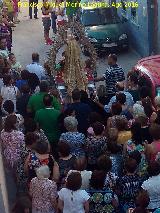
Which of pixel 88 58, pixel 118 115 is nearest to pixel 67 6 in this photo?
pixel 88 58

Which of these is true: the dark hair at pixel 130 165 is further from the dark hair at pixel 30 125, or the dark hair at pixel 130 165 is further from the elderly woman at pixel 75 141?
the dark hair at pixel 30 125

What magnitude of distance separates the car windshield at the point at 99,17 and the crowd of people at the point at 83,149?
8078 mm

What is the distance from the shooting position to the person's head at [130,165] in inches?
296

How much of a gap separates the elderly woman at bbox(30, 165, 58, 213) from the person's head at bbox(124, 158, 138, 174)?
1.01m

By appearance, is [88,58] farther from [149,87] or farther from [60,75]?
[149,87]

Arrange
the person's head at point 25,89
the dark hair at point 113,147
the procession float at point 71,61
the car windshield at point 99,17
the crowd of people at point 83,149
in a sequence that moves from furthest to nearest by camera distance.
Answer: the car windshield at point 99,17
the procession float at point 71,61
the person's head at point 25,89
the dark hair at point 113,147
the crowd of people at point 83,149

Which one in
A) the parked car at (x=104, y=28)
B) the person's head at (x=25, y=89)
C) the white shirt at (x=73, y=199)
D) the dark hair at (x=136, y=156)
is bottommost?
the white shirt at (x=73, y=199)

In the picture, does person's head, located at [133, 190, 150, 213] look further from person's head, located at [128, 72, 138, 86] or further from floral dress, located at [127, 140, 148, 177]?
person's head, located at [128, 72, 138, 86]

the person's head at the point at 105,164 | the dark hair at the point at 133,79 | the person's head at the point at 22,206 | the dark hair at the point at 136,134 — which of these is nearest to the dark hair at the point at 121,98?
the dark hair at the point at 133,79

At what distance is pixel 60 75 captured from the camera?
12500mm

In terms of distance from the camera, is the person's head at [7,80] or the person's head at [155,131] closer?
the person's head at [155,131]

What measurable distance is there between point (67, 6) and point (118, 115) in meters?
13.2

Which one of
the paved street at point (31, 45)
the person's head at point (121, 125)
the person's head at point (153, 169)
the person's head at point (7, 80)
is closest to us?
the person's head at point (153, 169)

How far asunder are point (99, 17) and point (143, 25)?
7.09ft
